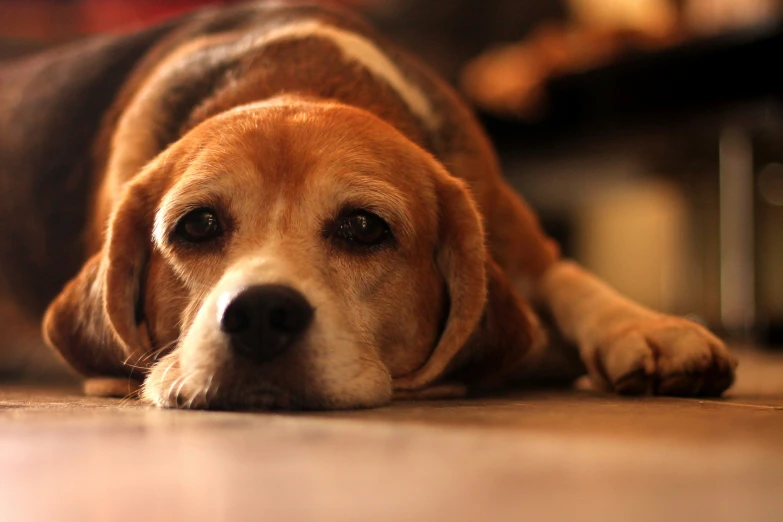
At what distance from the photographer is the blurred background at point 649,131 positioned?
613 cm

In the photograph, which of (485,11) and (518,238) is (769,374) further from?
(485,11)

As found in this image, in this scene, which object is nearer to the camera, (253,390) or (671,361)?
(253,390)

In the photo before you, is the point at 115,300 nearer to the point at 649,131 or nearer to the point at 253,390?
the point at 253,390

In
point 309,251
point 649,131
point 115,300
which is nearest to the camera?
point 309,251

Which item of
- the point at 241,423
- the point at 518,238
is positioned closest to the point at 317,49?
the point at 518,238

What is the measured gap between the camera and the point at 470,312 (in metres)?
2.46

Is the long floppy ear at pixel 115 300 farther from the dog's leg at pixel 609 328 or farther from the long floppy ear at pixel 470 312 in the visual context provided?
the dog's leg at pixel 609 328

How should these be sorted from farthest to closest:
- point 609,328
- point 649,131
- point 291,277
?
1. point 649,131
2. point 609,328
3. point 291,277

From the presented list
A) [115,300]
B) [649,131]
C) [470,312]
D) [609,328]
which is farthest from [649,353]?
[649,131]

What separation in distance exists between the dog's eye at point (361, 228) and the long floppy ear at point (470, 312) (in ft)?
0.86

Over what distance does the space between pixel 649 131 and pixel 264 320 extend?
18.0 feet

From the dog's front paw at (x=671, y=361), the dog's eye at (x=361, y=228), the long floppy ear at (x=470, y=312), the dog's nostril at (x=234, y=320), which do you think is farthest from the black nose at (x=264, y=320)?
the dog's front paw at (x=671, y=361)

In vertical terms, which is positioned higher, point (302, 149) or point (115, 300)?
point (302, 149)

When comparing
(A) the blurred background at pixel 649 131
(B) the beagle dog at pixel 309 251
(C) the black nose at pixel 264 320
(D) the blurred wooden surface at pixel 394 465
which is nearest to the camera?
(D) the blurred wooden surface at pixel 394 465
